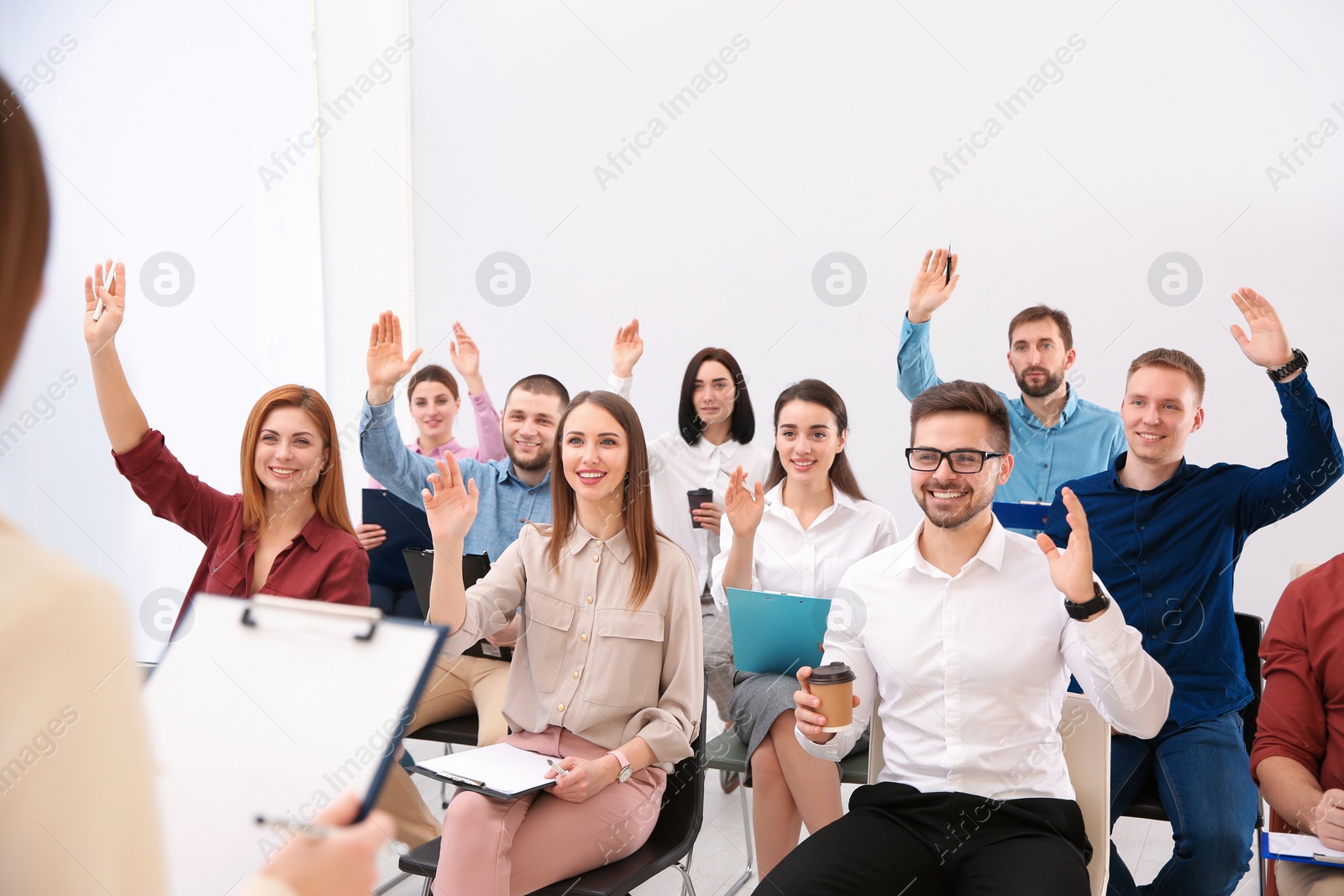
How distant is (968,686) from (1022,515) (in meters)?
0.91

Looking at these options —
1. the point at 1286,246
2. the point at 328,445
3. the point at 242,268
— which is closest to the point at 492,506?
the point at 328,445

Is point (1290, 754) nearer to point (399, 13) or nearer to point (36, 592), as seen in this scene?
point (36, 592)

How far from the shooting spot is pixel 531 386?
378 cm

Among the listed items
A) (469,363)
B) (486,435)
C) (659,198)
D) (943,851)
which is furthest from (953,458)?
(659,198)

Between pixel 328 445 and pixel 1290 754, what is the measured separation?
2.50 metres

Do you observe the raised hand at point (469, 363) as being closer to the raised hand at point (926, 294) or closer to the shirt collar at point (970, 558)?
the raised hand at point (926, 294)

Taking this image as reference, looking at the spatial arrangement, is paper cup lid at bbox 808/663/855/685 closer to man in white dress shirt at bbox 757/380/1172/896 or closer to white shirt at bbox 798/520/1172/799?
man in white dress shirt at bbox 757/380/1172/896

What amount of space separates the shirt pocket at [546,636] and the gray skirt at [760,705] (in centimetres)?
66

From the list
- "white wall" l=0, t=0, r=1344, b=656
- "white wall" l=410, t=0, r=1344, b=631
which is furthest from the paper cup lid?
"white wall" l=410, t=0, r=1344, b=631

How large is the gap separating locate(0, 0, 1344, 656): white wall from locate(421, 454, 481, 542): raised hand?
2119 mm

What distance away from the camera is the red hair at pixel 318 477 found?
2.68m

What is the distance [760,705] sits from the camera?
2785 millimetres

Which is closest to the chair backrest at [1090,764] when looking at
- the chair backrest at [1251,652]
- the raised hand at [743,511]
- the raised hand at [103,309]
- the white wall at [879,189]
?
the chair backrest at [1251,652]

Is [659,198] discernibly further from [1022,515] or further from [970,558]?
[970,558]
